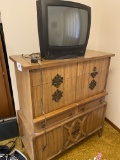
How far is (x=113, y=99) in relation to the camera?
1.97 m

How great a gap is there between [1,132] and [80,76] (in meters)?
1.25

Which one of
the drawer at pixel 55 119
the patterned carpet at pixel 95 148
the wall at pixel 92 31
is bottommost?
the patterned carpet at pixel 95 148

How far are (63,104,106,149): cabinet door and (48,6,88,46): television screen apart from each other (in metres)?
0.84

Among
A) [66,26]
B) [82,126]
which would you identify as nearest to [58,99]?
[82,126]

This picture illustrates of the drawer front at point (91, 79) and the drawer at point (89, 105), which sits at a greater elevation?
the drawer front at point (91, 79)

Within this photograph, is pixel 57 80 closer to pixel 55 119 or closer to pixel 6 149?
pixel 55 119

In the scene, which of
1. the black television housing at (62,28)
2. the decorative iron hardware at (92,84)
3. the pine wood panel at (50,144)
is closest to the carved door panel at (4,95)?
the black television housing at (62,28)

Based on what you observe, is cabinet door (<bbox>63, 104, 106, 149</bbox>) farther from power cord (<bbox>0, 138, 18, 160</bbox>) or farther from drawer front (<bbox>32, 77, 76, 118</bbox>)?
power cord (<bbox>0, 138, 18, 160</bbox>)

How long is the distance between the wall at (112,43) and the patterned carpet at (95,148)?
0.83 ft

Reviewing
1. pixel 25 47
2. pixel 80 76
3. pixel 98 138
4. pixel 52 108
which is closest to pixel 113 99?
pixel 98 138

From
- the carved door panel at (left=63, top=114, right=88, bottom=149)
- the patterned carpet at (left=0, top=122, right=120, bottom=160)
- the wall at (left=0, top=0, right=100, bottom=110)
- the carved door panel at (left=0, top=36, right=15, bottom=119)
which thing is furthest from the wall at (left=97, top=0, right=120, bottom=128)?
the carved door panel at (left=0, top=36, right=15, bottom=119)

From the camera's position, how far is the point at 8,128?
174cm

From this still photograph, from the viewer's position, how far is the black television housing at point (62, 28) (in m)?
1.03

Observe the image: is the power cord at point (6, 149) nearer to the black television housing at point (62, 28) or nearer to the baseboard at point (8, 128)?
the baseboard at point (8, 128)
